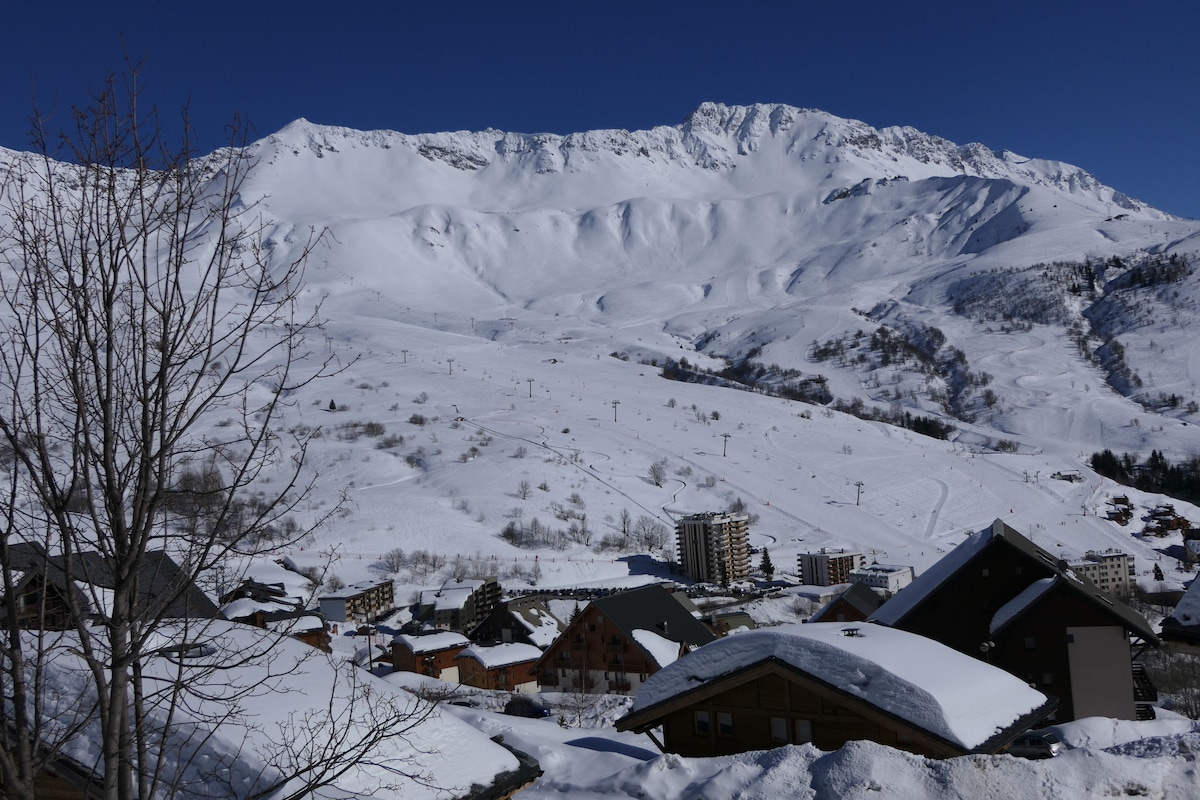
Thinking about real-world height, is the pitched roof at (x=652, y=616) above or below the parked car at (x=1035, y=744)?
above

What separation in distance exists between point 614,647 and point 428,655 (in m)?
7.27

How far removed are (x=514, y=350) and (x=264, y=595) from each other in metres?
92.3

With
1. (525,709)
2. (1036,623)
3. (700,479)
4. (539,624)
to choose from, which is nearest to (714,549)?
(700,479)

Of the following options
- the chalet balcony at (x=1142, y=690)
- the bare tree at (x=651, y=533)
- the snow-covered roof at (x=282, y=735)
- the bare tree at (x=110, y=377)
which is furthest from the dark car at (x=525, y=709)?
the bare tree at (x=651, y=533)

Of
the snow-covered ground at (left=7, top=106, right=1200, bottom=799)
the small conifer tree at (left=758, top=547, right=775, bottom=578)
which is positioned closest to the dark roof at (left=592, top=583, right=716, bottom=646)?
the snow-covered ground at (left=7, top=106, right=1200, bottom=799)

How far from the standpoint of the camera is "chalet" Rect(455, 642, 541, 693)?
2828 cm

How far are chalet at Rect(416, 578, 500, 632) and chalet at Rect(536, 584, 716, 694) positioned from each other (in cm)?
1251

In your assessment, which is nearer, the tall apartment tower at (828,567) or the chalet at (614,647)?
the chalet at (614,647)

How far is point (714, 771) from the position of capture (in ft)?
14.6

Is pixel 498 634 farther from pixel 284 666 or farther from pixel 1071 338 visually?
pixel 1071 338

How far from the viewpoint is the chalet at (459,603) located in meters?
40.1

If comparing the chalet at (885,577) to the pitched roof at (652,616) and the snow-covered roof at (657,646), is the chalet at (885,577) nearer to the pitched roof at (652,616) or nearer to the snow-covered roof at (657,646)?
the pitched roof at (652,616)

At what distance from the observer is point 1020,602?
1266cm

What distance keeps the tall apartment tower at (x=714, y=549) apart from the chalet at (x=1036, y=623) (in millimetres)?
37463
